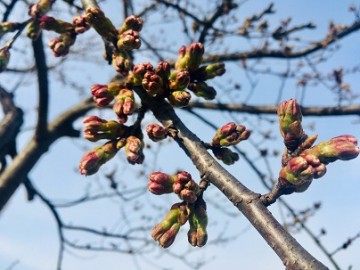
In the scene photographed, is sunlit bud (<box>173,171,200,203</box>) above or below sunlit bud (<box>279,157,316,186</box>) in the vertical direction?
above

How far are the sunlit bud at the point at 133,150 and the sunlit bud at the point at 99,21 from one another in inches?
20.1

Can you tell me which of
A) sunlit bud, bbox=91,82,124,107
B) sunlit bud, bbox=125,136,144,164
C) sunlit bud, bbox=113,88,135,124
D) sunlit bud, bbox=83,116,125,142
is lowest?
sunlit bud, bbox=125,136,144,164

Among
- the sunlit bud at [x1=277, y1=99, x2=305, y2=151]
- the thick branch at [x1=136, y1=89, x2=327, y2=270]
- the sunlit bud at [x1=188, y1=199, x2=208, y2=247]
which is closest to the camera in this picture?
the thick branch at [x1=136, y1=89, x2=327, y2=270]

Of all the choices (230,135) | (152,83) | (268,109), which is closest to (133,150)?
(152,83)

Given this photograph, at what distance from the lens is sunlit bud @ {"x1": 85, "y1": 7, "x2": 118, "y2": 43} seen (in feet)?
6.26

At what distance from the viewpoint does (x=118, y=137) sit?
172 cm

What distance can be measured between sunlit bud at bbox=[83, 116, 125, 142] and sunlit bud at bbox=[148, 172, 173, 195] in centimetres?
27

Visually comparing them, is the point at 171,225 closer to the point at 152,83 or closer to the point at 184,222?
the point at 184,222

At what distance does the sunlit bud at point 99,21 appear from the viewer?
1.91 metres

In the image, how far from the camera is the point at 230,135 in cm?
165

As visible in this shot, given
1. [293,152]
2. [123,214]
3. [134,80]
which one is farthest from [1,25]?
[123,214]

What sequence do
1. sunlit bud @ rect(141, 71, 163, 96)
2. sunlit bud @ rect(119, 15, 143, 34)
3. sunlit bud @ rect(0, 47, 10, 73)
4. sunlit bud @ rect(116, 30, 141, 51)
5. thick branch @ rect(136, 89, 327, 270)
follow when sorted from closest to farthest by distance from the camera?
thick branch @ rect(136, 89, 327, 270) → sunlit bud @ rect(141, 71, 163, 96) → sunlit bud @ rect(116, 30, 141, 51) → sunlit bud @ rect(119, 15, 143, 34) → sunlit bud @ rect(0, 47, 10, 73)

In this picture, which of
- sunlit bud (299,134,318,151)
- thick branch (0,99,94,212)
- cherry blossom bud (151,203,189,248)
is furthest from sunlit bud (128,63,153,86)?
thick branch (0,99,94,212)

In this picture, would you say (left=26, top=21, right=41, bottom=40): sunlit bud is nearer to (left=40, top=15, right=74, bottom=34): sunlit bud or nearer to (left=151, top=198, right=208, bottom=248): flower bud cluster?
(left=40, top=15, right=74, bottom=34): sunlit bud
